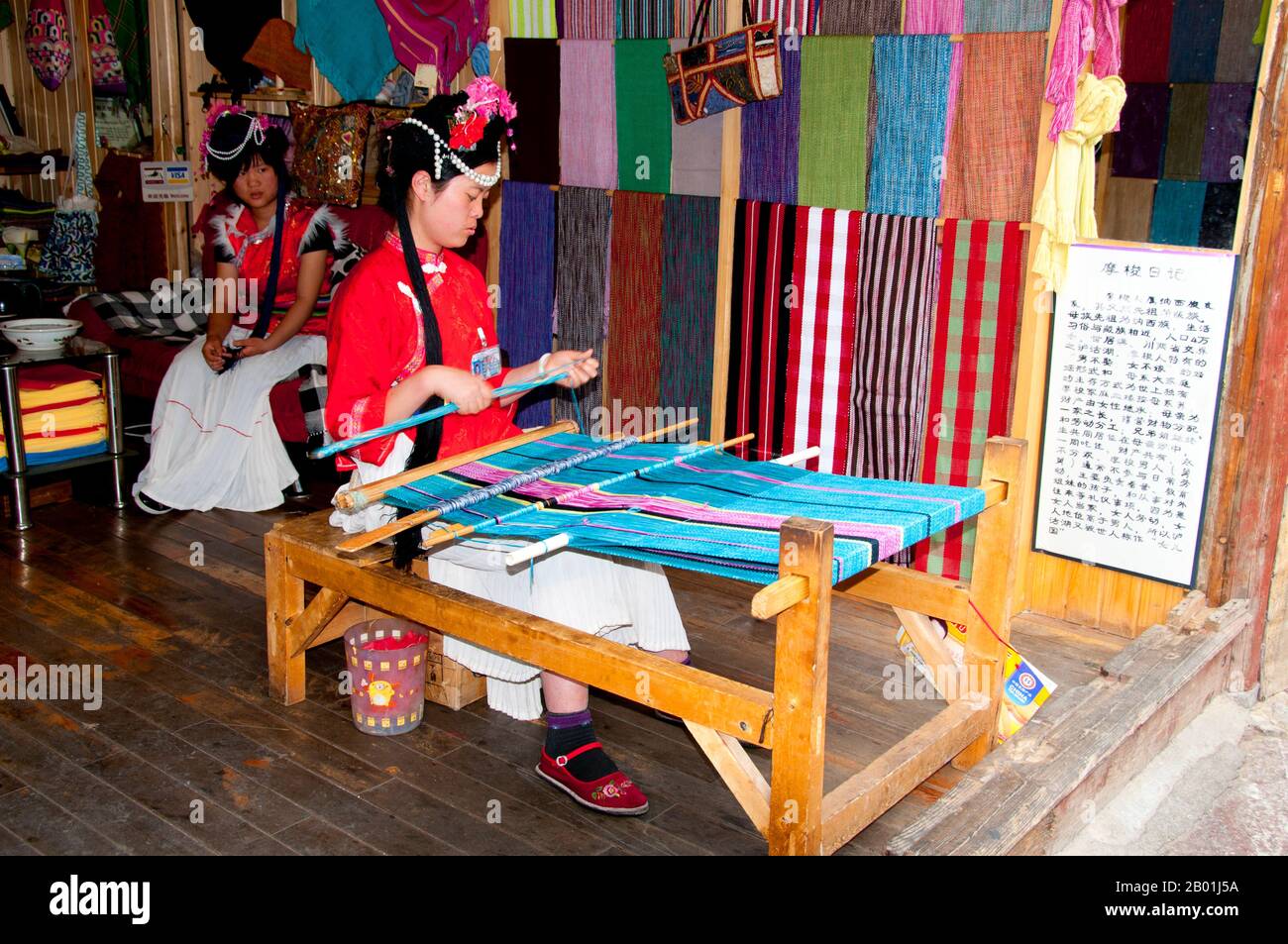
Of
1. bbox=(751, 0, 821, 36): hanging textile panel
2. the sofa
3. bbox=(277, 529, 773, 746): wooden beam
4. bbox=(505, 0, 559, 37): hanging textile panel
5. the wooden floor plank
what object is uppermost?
bbox=(505, 0, 559, 37): hanging textile panel

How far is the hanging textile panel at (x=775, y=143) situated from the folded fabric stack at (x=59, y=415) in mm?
2756

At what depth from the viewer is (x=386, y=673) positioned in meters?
3.01

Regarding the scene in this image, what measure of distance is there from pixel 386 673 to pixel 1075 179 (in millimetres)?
2324

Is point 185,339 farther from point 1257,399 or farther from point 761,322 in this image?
point 1257,399

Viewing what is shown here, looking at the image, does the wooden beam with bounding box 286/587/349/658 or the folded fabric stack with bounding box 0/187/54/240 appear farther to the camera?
the folded fabric stack with bounding box 0/187/54/240

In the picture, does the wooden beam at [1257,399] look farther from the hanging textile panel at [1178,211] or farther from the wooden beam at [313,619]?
the wooden beam at [313,619]

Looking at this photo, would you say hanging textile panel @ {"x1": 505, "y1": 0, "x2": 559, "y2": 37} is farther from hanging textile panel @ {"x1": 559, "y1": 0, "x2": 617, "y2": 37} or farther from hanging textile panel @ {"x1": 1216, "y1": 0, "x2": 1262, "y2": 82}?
hanging textile panel @ {"x1": 1216, "y1": 0, "x2": 1262, "y2": 82}

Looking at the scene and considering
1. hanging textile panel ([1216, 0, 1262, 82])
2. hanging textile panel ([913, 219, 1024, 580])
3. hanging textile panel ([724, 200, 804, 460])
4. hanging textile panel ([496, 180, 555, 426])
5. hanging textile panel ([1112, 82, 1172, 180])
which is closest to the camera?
hanging textile panel ([913, 219, 1024, 580])

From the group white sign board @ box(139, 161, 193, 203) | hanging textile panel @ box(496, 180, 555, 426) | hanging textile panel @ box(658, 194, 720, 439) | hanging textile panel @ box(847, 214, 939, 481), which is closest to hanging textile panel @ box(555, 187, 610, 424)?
hanging textile panel @ box(496, 180, 555, 426)

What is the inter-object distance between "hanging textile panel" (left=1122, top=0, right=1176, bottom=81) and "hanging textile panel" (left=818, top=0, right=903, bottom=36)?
2.05 meters

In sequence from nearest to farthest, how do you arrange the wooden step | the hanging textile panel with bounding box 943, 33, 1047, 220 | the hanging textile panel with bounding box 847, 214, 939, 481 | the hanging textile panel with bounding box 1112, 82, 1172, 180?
the wooden step, the hanging textile panel with bounding box 943, 33, 1047, 220, the hanging textile panel with bounding box 847, 214, 939, 481, the hanging textile panel with bounding box 1112, 82, 1172, 180

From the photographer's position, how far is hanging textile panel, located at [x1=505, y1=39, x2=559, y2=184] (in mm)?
4672

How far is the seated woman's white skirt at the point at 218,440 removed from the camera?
16.0 ft

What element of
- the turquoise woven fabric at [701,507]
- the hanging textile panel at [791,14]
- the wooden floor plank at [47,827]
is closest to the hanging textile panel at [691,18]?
the hanging textile panel at [791,14]
